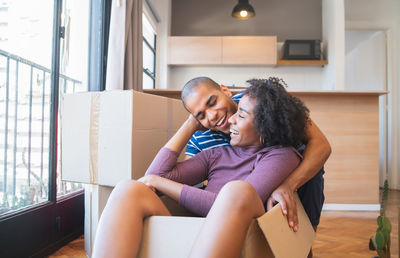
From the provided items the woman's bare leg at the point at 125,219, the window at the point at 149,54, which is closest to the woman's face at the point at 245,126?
the woman's bare leg at the point at 125,219

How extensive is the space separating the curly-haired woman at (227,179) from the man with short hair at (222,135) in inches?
1.7

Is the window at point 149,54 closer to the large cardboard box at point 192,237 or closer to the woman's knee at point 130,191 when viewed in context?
the woman's knee at point 130,191

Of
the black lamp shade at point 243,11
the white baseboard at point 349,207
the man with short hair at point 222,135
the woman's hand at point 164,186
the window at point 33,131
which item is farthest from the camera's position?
the black lamp shade at point 243,11

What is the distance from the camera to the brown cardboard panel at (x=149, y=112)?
4.28 feet

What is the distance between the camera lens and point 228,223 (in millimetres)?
753

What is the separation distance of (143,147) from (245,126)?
0.48 metres

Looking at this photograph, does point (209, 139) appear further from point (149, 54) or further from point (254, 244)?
point (149, 54)

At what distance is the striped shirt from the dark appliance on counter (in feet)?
12.6

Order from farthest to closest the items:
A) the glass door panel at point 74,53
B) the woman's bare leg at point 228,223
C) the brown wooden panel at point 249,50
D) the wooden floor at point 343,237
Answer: the brown wooden panel at point 249,50, the glass door panel at point 74,53, the wooden floor at point 343,237, the woman's bare leg at point 228,223

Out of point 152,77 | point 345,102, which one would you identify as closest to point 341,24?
point 345,102

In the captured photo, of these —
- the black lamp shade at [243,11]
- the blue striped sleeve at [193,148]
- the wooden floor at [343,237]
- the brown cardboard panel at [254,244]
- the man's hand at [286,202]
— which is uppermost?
the black lamp shade at [243,11]

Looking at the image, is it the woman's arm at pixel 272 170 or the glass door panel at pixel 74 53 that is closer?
the woman's arm at pixel 272 170

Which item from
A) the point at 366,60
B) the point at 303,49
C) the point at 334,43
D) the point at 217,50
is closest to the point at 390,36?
the point at 366,60

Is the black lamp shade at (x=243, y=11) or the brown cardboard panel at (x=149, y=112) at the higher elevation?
the black lamp shade at (x=243, y=11)
